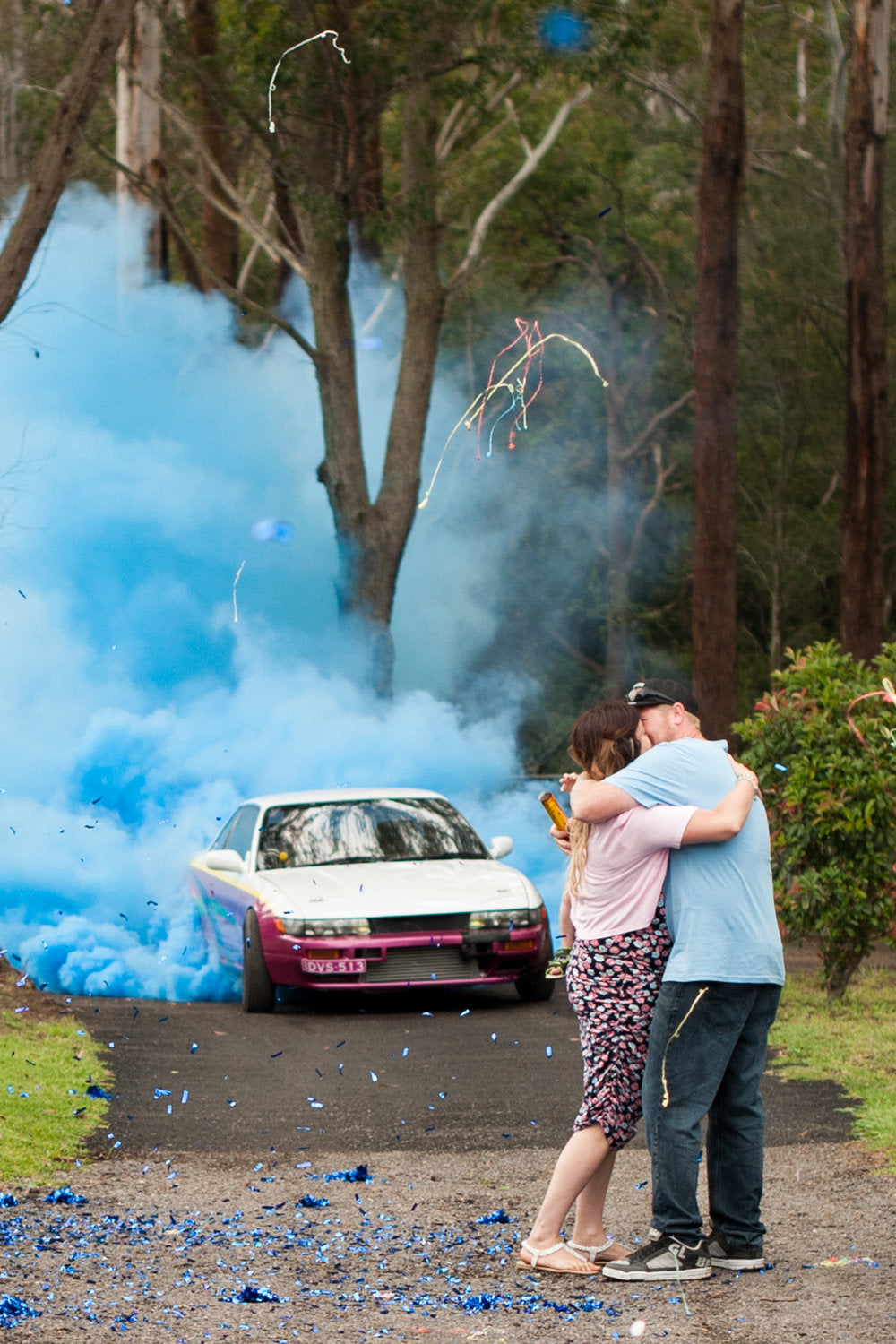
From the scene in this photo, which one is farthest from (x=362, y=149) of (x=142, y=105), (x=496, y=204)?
(x=142, y=105)

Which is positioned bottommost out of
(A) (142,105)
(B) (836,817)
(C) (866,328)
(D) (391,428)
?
(B) (836,817)

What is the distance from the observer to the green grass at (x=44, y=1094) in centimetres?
629

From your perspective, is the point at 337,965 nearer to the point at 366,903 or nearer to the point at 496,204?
the point at 366,903

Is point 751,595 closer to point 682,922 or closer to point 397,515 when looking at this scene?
point 397,515

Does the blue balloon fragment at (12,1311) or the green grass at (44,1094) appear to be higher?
the blue balloon fragment at (12,1311)

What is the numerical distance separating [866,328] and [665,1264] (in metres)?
15.9

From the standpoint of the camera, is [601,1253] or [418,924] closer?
[601,1253]

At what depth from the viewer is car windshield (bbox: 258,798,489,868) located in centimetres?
1084

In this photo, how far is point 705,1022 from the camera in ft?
15.8

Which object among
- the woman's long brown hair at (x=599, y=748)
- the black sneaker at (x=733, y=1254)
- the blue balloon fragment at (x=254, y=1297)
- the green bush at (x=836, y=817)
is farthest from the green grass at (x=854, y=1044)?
the blue balloon fragment at (x=254, y=1297)

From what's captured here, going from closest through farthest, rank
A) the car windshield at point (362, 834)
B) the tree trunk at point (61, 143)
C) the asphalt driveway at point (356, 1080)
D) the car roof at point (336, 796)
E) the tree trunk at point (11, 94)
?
1. the asphalt driveway at point (356, 1080)
2. the car windshield at point (362, 834)
3. the tree trunk at point (61, 143)
4. the car roof at point (336, 796)
5. the tree trunk at point (11, 94)

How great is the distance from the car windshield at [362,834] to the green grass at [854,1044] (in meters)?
2.33

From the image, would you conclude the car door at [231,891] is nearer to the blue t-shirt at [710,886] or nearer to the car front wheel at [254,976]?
the car front wheel at [254,976]

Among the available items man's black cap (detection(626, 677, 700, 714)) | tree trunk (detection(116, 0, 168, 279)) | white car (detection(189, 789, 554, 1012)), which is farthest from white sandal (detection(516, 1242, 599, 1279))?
tree trunk (detection(116, 0, 168, 279))
